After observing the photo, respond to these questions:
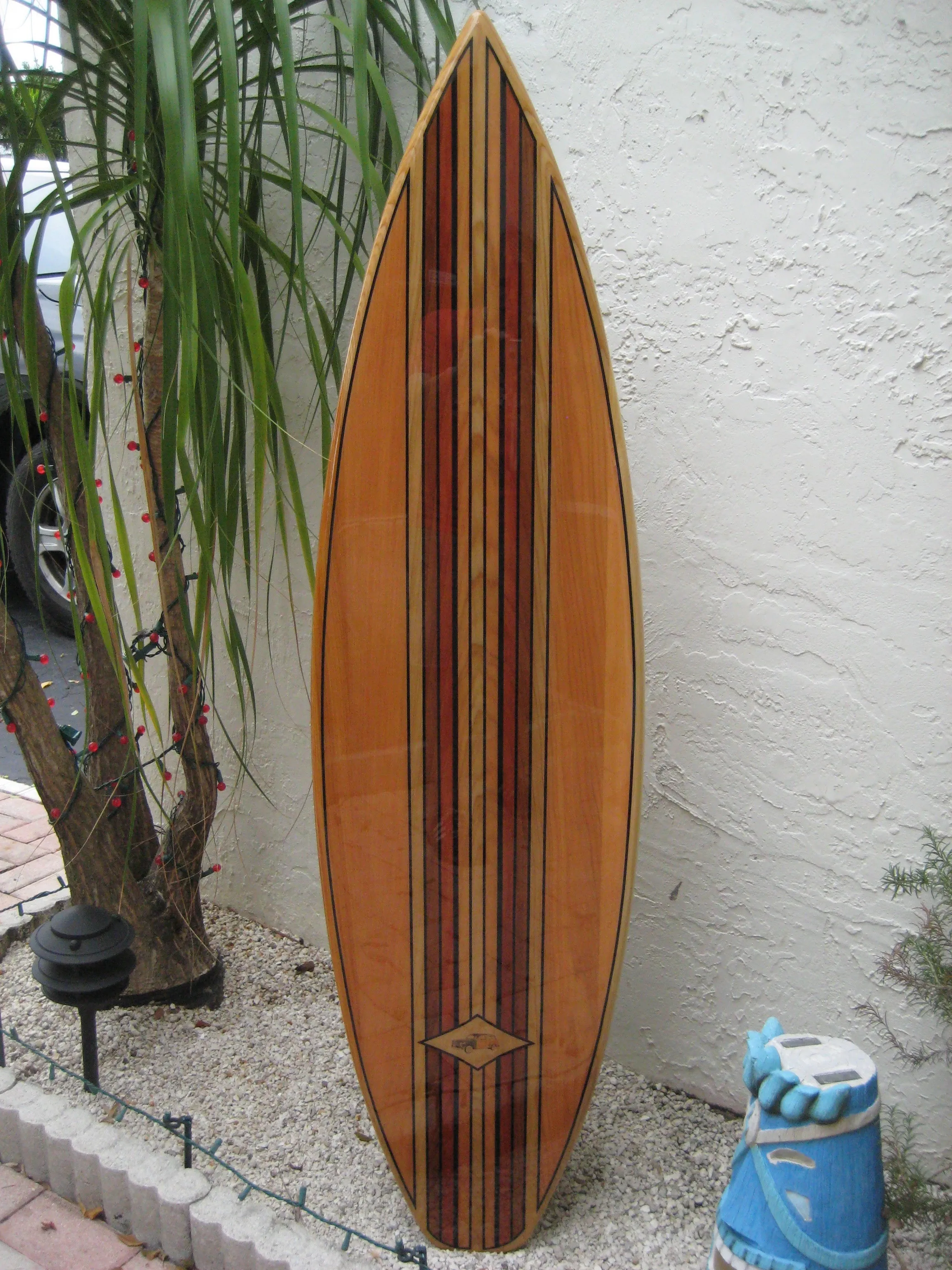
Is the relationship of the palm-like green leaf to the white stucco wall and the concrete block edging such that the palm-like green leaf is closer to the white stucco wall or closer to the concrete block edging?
the white stucco wall

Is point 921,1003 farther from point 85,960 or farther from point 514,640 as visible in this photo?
point 85,960

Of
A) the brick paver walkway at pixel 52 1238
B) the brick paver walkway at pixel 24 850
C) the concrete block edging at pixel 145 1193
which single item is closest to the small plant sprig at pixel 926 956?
the concrete block edging at pixel 145 1193

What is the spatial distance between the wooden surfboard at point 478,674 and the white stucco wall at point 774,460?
0.87 feet

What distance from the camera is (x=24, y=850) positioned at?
2.88m

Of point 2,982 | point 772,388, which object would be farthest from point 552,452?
point 2,982

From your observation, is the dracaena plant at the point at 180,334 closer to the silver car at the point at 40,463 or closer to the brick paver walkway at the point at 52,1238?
the brick paver walkway at the point at 52,1238

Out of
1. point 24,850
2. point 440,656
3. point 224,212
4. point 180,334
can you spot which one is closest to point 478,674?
point 440,656

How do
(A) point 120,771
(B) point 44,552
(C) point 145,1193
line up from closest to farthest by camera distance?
(C) point 145,1193
(A) point 120,771
(B) point 44,552

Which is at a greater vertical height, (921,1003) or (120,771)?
(120,771)

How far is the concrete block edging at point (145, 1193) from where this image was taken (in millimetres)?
1491

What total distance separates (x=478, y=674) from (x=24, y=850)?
6.40ft

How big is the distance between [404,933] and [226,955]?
948mm

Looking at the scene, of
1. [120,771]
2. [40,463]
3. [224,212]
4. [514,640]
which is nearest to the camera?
[514,640]

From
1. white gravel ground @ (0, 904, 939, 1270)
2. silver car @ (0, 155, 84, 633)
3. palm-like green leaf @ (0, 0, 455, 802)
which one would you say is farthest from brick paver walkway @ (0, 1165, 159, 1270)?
silver car @ (0, 155, 84, 633)
